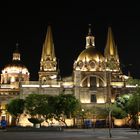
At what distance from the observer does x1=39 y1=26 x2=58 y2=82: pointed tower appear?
117562 millimetres

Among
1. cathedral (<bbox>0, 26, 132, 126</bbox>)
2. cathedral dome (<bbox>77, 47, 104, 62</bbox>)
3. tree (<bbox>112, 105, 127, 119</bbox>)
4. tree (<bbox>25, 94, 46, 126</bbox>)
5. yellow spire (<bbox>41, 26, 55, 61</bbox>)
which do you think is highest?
yellow spire (<bbox>41, 26, 55, 61</bbox>)

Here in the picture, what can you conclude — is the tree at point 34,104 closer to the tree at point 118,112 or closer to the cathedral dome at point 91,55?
the tree at point 118,112

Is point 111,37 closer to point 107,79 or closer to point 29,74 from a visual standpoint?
point 107,79

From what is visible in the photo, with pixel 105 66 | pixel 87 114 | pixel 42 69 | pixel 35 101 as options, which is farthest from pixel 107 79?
pixel 35 101

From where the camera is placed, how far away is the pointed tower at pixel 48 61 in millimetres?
117562

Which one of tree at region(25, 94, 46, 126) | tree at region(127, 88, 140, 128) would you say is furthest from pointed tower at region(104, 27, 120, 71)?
tree at region(25, 94, 46, 126)

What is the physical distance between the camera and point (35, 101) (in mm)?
81625

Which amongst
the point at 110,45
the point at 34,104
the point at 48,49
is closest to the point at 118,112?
the point at 34,104

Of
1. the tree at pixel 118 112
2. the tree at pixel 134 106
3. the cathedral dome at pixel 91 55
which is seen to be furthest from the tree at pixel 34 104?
the cathedral dome at pixel 91 55

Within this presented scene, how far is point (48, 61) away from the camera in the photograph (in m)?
118

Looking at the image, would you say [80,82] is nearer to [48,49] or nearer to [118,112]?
[48,49]

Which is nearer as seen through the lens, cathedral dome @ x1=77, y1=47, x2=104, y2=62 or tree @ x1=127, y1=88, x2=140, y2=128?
tree @ x1=127, y1=88, x2=140, y2=128

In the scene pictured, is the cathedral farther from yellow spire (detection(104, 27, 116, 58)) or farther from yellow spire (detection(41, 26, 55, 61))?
yellow spire (detection(104, 27, 116, 58))

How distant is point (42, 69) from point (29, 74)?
681 inches
